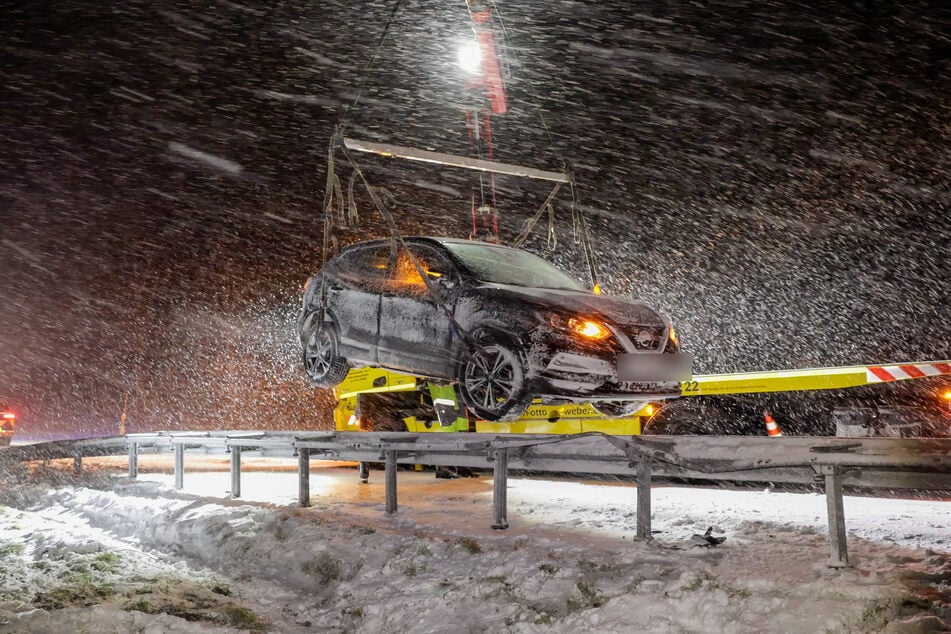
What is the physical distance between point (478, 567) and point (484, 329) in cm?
164

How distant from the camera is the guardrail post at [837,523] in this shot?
15.1 ft

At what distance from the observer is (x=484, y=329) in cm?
507

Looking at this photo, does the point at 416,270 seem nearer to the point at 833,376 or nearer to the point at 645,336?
the point at 645,336

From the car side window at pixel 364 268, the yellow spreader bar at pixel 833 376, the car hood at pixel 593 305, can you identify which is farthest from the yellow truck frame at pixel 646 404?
the car hood at pixel 593 305

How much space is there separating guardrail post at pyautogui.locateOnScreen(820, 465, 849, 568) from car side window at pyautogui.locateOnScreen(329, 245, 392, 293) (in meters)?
3.22

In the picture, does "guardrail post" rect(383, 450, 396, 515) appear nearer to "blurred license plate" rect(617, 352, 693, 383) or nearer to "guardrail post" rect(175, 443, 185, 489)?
"blurred license plate" rect(617, 352, 693, 383)

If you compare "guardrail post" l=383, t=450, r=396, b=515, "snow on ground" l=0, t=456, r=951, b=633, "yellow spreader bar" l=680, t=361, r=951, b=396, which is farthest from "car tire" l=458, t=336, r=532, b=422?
"yellow spreader bar" l=680, t=361, r=951, b=396

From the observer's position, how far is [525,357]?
15.9 feet

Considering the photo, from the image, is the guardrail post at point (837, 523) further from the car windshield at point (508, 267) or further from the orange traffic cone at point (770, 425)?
the orange traffic cone at point (770, 425)

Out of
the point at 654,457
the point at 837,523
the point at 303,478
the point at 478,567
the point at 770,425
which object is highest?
the point at 837,523

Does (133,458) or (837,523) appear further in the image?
(133,458)

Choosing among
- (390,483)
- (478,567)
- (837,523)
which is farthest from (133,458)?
(837,523)

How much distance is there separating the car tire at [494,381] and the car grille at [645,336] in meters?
0.70

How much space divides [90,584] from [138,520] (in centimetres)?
297
